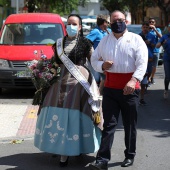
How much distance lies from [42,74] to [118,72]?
1.10 metres

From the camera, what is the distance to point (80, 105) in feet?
20.2

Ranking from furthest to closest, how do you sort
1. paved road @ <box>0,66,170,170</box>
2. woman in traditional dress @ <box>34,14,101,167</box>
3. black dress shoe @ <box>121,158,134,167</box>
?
paved road @ <box>0,66,170,170</box>
black dress shoe @ <box>121,158,134,167</box>
woman in traditional dress @ <box>34,14,101,167</box>

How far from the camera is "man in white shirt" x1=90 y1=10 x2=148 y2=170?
5.79m

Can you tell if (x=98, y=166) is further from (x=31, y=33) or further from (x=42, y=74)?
(x=31, y=33)

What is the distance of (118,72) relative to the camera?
5.86 m

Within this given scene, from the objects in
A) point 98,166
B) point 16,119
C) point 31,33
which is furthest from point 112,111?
point 31,33

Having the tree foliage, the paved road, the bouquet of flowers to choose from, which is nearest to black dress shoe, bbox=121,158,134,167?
the paved road

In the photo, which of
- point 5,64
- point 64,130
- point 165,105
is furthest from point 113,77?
point 5,64

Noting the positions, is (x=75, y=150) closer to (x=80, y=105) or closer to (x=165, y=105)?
(x=80, y=105)

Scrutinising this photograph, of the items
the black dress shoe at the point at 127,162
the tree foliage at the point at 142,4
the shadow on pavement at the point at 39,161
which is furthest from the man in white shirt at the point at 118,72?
the tree foliage at the point at 142,4

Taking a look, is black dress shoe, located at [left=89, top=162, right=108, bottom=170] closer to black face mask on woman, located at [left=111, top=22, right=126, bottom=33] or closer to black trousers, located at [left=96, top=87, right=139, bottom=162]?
black trousers, located at [left=96, top=87, right=139, bottom=162]

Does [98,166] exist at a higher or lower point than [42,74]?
lower

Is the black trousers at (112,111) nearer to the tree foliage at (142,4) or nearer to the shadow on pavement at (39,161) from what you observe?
the shadow on pavement at (39,161)

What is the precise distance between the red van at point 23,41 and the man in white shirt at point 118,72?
6.00 m
